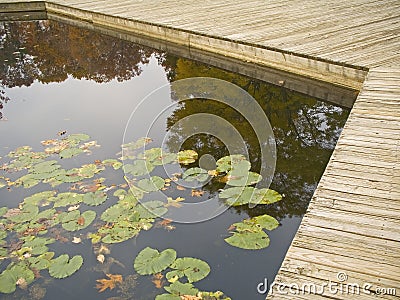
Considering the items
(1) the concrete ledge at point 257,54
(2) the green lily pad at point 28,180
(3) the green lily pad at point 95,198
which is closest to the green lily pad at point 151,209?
(3) the green lily pad at point 95,198

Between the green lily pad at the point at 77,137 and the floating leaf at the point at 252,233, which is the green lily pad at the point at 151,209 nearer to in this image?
the floating leaf at the point at 252,233

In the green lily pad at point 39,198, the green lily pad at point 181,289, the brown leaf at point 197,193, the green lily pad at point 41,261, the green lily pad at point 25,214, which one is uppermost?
the green lily pad at point 39,198

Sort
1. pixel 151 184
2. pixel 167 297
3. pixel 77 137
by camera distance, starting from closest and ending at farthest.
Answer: pixel 167 297 < pixel 151 184 < pixel 77 137

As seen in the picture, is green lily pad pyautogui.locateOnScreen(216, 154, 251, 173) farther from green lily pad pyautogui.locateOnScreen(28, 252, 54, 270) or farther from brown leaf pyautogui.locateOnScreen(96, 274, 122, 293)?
green lily pad pyautogui.locateOnScreen(28, 252, 54, 270)

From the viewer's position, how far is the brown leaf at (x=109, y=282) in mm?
2040

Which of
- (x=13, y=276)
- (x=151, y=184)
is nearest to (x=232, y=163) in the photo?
(x=151, y=184)

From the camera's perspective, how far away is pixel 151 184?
2.80 metres

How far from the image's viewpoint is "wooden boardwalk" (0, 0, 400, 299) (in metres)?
1.59

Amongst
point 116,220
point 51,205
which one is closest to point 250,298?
point 116,220

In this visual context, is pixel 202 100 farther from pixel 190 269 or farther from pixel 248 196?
pixel 190 269

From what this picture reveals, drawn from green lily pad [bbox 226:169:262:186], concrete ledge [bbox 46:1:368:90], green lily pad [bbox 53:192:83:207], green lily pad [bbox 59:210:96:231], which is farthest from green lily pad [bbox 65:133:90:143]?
concrete ledge [bbox 46:1:368:90]

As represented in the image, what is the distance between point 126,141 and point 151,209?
108cm

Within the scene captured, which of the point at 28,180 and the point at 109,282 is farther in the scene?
the point at 28,180

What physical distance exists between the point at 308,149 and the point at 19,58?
202 inches
